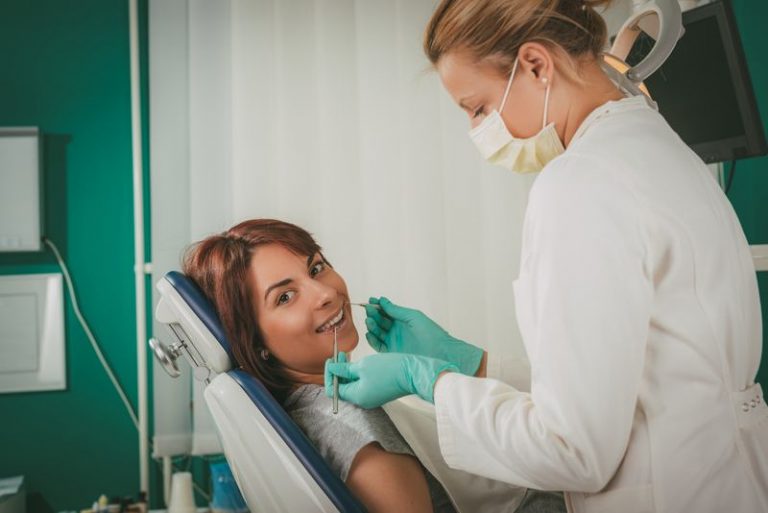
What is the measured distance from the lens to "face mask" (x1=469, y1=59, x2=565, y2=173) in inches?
41.4

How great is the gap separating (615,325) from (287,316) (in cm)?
72

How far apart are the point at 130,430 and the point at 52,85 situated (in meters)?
1.39

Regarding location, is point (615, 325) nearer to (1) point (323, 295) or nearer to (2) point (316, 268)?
(1) point (323, 295)

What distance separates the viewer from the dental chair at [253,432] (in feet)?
3.28

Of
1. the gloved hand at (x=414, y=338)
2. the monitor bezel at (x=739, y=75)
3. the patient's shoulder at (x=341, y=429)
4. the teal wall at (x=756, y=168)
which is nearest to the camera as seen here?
the patient's shoulder at (x=341, y=429)

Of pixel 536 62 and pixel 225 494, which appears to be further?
pixel 225 494

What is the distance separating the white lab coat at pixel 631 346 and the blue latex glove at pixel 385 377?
0.10 meters

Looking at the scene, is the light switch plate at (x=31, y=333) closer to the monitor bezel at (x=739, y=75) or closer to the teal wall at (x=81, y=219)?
the teal wall at (x=81, y=219)

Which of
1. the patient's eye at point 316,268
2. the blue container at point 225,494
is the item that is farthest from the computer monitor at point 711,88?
the blue container at point 225,494

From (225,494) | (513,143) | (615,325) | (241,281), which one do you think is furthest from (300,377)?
(225,494)

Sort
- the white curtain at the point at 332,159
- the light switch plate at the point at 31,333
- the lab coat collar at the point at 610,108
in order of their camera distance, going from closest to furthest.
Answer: the lab coat collar at the point at 610,108 < the white curtain at the point at 332,159 < the light switch plate at the point at 31,333

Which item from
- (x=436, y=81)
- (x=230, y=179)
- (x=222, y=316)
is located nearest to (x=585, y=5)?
(x=222, y=316)

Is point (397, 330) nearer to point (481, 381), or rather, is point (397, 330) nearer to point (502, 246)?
point (481, 381)

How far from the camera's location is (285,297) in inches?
53.7
